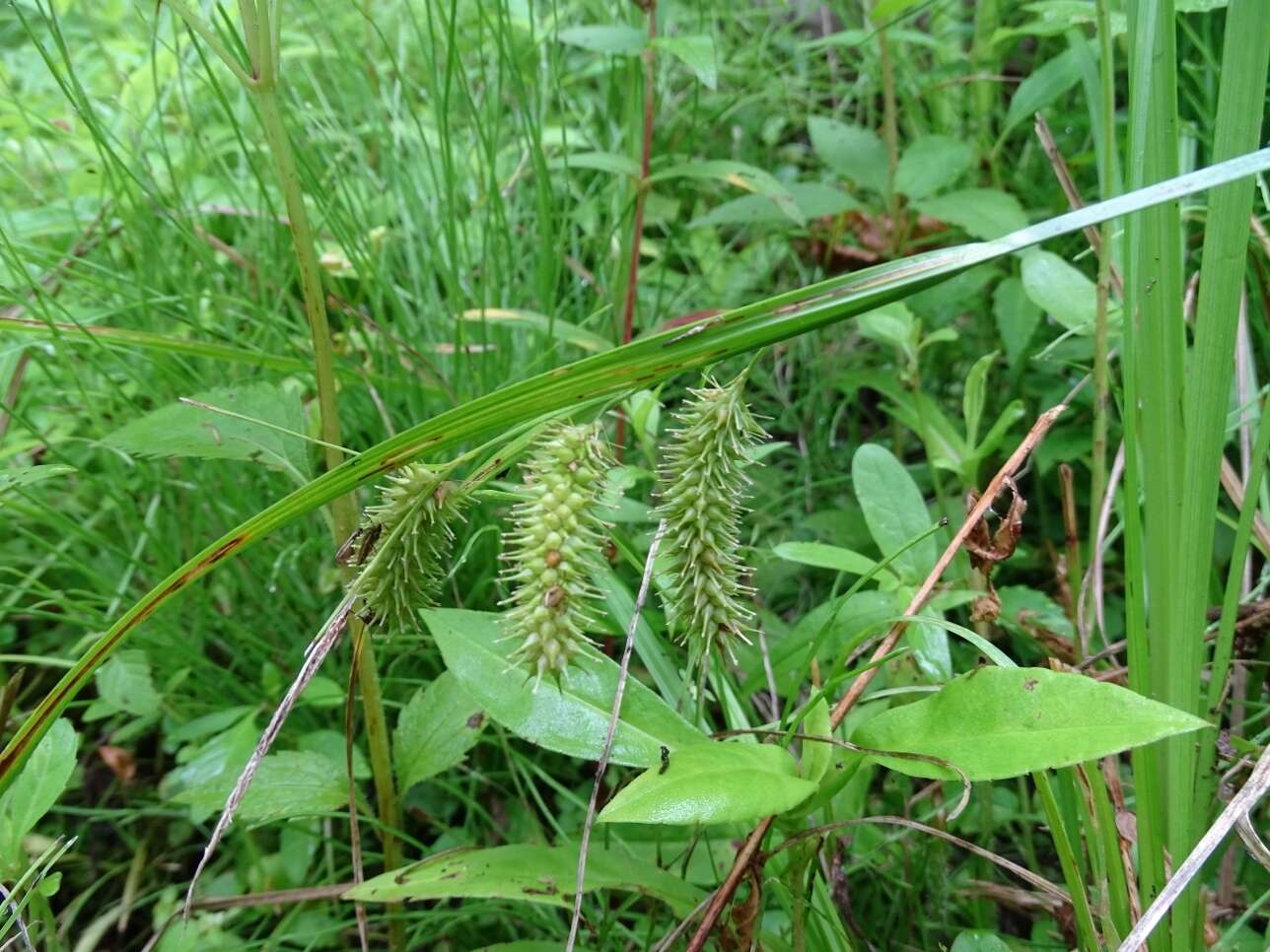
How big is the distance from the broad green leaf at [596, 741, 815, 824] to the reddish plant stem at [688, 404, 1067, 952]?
3.5 inches

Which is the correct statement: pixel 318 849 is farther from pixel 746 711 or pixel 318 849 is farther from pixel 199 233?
pixel 199 233

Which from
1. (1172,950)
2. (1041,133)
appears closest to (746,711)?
(1172,950)

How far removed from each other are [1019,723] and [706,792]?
0.21m

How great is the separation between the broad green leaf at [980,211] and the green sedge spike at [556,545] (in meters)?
1.00

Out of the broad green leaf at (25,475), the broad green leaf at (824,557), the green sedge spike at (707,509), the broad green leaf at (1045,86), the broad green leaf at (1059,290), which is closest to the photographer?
the green sedge spike at (707,509)

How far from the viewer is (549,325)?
1.21 metres

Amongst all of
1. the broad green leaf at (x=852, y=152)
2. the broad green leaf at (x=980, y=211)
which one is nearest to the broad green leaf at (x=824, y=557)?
the broad green leaf at (x=980, y=211)

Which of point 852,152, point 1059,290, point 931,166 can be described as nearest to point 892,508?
point 1059,290

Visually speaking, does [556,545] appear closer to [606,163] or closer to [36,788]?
[36,788]

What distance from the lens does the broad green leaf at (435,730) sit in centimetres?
93

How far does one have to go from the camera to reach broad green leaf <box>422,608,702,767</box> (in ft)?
2.55

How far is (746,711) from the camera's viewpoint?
1038 millimetres

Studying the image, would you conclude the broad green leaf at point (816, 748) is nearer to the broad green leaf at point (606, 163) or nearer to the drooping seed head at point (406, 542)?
the drooping seed head at point (406, 542)

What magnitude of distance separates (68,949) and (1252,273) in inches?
63.1
